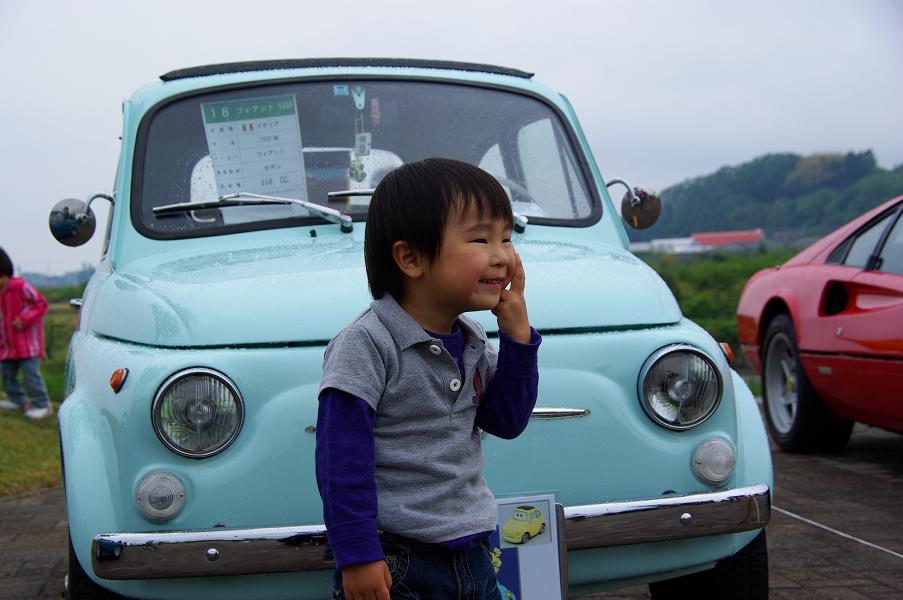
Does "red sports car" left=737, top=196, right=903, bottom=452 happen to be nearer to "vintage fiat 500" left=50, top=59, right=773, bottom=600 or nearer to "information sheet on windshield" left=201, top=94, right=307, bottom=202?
"vintage fiat 500" left=50, top=59, right=773, bottom=600

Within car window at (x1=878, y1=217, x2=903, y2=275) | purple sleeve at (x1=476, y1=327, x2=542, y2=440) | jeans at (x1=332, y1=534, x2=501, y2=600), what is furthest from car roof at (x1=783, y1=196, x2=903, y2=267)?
jeans at (x1=332, y1=534, x2=501, y2=600)

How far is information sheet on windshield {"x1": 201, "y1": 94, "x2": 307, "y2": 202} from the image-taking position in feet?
12.2

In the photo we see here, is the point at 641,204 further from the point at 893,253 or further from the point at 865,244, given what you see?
the point at 865,244

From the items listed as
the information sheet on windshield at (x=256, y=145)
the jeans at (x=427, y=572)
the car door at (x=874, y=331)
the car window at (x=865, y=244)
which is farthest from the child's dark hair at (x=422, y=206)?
the car window at (x=865, y=244)

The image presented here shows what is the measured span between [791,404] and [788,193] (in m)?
12.6

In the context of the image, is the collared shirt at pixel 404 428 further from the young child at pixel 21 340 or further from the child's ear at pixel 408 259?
the young child at pixel 21 340

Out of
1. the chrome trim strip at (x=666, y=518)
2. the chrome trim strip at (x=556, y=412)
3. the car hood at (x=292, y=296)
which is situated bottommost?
the chrome trim strip at (x=666, y=518)

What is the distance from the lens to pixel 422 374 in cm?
199

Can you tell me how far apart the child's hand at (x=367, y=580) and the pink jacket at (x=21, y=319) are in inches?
303

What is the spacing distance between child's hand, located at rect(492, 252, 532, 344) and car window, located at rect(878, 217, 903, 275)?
3928 millimetres

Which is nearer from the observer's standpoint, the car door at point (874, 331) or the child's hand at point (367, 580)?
the child's hand at point (367, 580)

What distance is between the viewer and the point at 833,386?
5.88m

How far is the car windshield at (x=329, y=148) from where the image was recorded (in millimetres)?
3680

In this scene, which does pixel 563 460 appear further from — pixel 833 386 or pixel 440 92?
pixel 833 386
